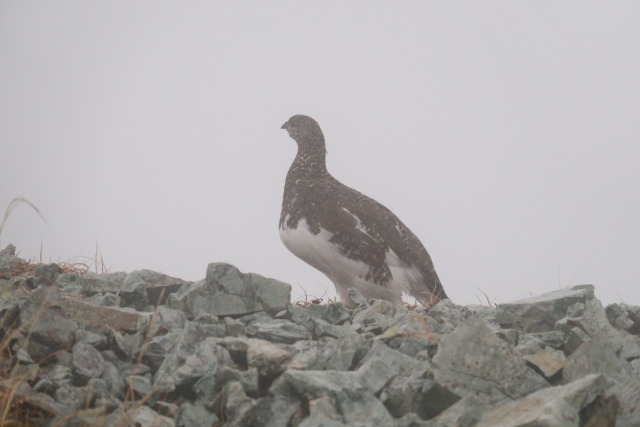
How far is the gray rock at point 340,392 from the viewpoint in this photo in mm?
3826

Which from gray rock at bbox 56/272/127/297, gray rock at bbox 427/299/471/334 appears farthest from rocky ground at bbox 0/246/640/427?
gray rock at bbox 56/272/127/297

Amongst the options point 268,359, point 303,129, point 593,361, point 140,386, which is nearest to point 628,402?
point 593,361

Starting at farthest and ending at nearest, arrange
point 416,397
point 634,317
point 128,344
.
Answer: point 634,317, point 128,344, point 416,397

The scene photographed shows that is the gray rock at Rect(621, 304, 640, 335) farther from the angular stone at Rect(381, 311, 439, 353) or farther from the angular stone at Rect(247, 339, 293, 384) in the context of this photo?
the angular stone at Rect(247, 339, 293, 384)

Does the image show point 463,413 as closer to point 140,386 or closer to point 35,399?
point 140,386

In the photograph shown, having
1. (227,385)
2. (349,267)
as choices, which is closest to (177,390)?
(227,385)

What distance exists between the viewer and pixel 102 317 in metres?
4.96

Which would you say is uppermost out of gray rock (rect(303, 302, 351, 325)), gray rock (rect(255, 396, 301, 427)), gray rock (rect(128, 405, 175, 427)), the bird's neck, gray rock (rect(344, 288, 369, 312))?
the bird's neck

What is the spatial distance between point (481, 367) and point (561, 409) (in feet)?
2.25

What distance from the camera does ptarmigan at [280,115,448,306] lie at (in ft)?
30.6

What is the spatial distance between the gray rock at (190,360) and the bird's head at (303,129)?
663 cm

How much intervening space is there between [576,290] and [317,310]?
2204mm

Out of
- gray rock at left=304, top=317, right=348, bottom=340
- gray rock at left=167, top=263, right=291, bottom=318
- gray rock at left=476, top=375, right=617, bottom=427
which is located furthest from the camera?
gray rock at left=167, top=263, right=291, bottom=318

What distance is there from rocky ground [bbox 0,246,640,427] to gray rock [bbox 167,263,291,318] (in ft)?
0.03
